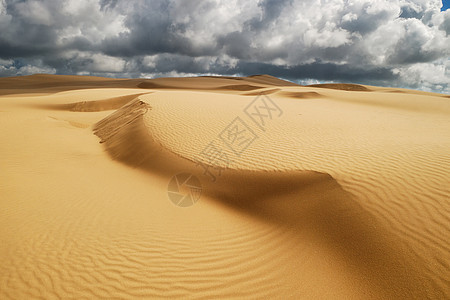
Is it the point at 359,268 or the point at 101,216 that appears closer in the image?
the point at 359,268

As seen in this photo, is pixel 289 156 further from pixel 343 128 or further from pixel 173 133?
pixel 173 133

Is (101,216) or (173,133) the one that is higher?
(173,133)

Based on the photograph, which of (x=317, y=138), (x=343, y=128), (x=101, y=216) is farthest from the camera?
(x=343, y=128)

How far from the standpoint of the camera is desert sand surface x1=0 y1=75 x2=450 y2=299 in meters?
2.95

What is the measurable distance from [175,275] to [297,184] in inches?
111

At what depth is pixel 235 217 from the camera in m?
4.52

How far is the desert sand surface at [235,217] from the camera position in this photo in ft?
9.69

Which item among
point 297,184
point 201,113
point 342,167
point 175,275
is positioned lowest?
point 175,275

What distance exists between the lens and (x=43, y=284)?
2.96 meters

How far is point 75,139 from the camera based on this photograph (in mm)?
9969

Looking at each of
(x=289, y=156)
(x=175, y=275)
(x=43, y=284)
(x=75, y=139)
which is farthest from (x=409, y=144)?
(x=75, y=139)

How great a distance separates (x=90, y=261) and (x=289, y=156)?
443 cm

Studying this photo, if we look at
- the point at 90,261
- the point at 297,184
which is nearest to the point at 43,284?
the point at 90,261

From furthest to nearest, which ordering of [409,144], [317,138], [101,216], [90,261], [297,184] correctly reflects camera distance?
[317,138] < [409,144] < [297,184] < [101,216] < [90,261]
